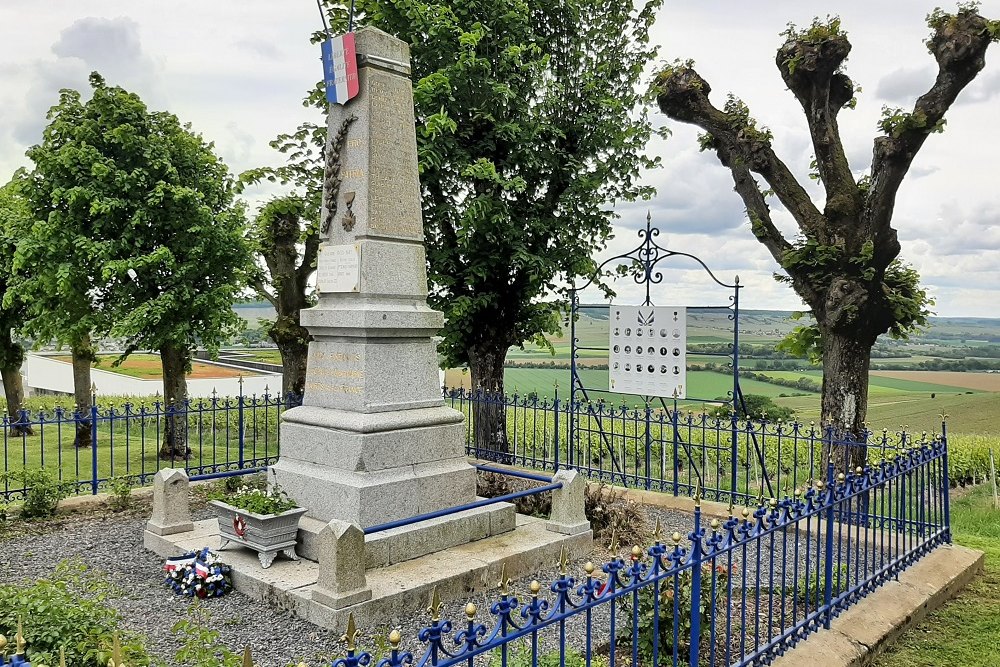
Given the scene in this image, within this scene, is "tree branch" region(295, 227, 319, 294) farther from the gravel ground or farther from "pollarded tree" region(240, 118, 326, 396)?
the gravel ground

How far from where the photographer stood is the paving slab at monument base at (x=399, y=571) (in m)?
5.50

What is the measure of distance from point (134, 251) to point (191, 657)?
966 centimetres

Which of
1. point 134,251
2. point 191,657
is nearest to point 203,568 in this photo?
point 191,657

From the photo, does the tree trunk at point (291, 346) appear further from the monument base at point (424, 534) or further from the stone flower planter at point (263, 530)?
the monument base at point (424, 534)

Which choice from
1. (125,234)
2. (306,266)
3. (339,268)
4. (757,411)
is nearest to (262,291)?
(306,266)

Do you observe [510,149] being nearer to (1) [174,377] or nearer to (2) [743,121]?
(2) [743,121]

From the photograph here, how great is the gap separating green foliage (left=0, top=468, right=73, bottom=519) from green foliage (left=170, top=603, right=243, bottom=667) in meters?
3.92

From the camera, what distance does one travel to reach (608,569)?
11.1 ft

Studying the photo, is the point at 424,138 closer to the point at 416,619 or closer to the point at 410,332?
the point at 410,332

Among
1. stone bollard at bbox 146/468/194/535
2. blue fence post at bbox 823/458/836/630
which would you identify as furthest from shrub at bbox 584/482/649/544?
stone bollard at bbox 146/468/194/535

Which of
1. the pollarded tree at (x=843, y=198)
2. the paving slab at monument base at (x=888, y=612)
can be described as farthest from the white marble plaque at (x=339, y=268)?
the pollarded tree at (x=843, y=198)

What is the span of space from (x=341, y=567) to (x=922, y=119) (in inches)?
385

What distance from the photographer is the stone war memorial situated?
6.59 m

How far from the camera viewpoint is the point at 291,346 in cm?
1405
